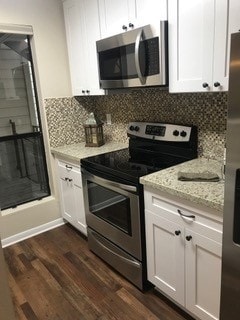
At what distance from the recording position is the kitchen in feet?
6.85

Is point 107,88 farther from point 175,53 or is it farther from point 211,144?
point 211,144

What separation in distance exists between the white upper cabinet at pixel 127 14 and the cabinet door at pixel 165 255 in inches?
52.0

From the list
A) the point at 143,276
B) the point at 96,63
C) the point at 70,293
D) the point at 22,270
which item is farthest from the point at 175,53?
the point at 22,270

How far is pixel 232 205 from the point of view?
45.8 inches

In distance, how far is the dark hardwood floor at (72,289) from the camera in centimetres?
189

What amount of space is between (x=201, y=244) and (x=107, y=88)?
1474 millimetres

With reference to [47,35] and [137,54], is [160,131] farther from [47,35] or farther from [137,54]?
[47,35]

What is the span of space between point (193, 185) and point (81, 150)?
1.41 meters

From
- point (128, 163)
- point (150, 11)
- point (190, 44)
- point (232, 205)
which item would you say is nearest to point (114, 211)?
point (128, 163)

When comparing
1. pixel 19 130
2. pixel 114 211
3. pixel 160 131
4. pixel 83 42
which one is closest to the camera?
pixel 114 211

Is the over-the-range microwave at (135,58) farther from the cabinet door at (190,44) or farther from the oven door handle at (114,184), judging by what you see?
the oven door handle at (114,184)

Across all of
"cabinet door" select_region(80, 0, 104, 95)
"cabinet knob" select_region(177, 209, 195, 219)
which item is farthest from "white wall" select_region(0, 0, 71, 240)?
"cabinet knob" select_region(177, 209, 195, 219)

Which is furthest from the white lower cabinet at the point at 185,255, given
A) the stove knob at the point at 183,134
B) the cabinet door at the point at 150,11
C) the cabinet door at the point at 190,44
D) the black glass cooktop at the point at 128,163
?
the cabinet door at the point at 150,11

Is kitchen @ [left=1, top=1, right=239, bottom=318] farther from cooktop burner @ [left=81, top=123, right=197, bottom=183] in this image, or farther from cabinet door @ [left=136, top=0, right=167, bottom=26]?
cabinet door @ [left=136, top=0, right=167, bottom=26]
